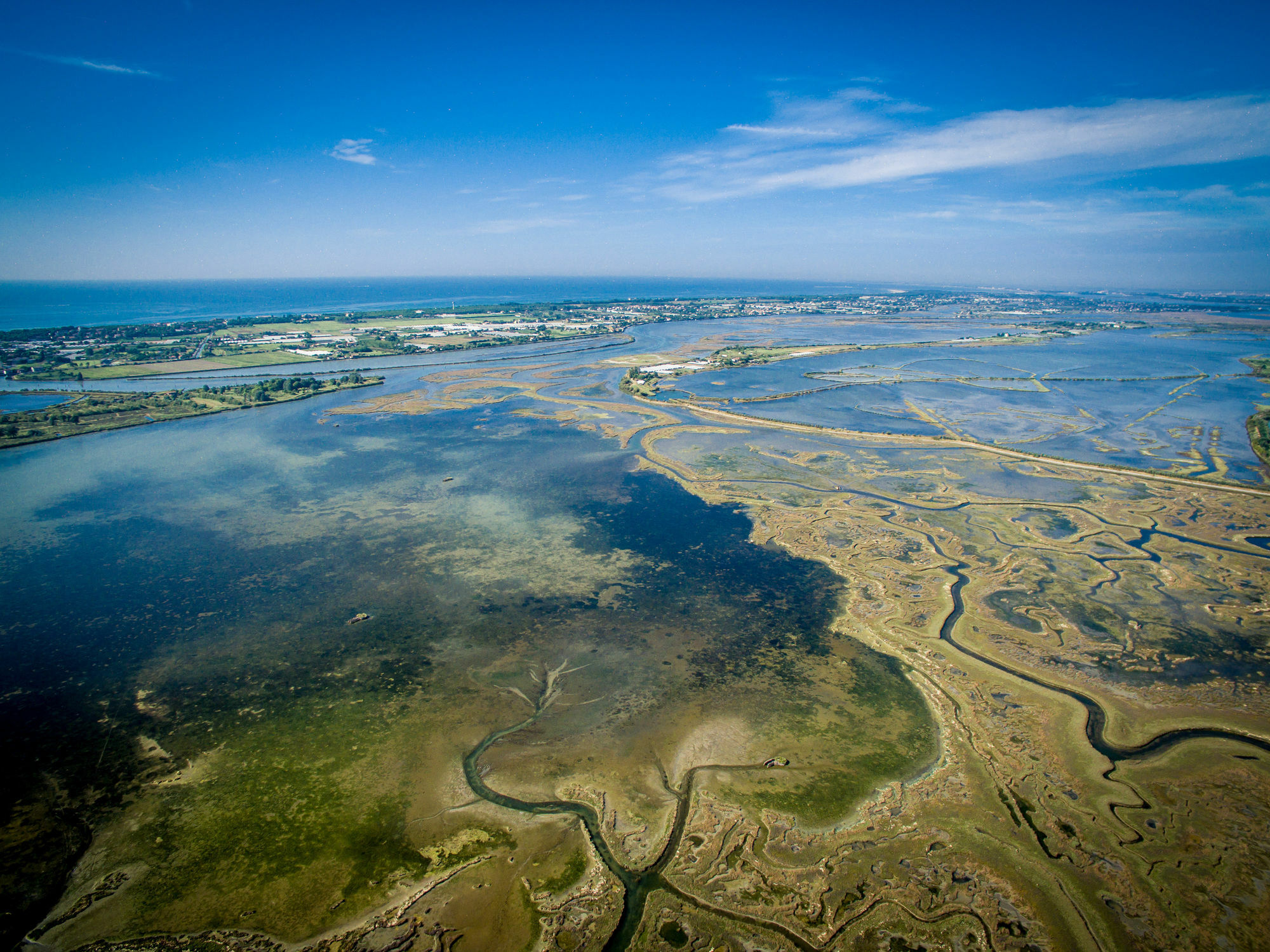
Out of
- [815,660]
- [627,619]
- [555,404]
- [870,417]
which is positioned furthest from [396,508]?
[870,417]

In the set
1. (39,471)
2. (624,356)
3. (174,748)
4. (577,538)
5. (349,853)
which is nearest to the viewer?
(349,853)

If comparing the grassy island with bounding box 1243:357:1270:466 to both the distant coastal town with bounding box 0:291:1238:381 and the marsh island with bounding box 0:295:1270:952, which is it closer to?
the marsh island with bounding box 0:295:1270:952

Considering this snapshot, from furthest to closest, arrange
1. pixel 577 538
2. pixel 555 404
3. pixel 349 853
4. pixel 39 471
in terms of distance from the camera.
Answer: pixel 555 404, pixel 39 471, pixel 577 538, pixel 349 853

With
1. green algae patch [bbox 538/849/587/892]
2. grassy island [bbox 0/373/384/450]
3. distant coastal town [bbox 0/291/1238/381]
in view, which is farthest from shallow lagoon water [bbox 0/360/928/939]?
distant coastal town [bbox 0/291/1238/381]

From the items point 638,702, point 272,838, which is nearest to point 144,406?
point 272,838

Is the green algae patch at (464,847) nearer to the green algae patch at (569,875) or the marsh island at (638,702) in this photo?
the marsh island at (638,702)

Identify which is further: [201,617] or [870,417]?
[870,417]

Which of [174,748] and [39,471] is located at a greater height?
[39,471]

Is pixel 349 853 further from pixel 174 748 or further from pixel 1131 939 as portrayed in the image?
pixel 1131 939

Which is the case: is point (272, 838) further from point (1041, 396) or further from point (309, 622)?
point (1041, 396)
